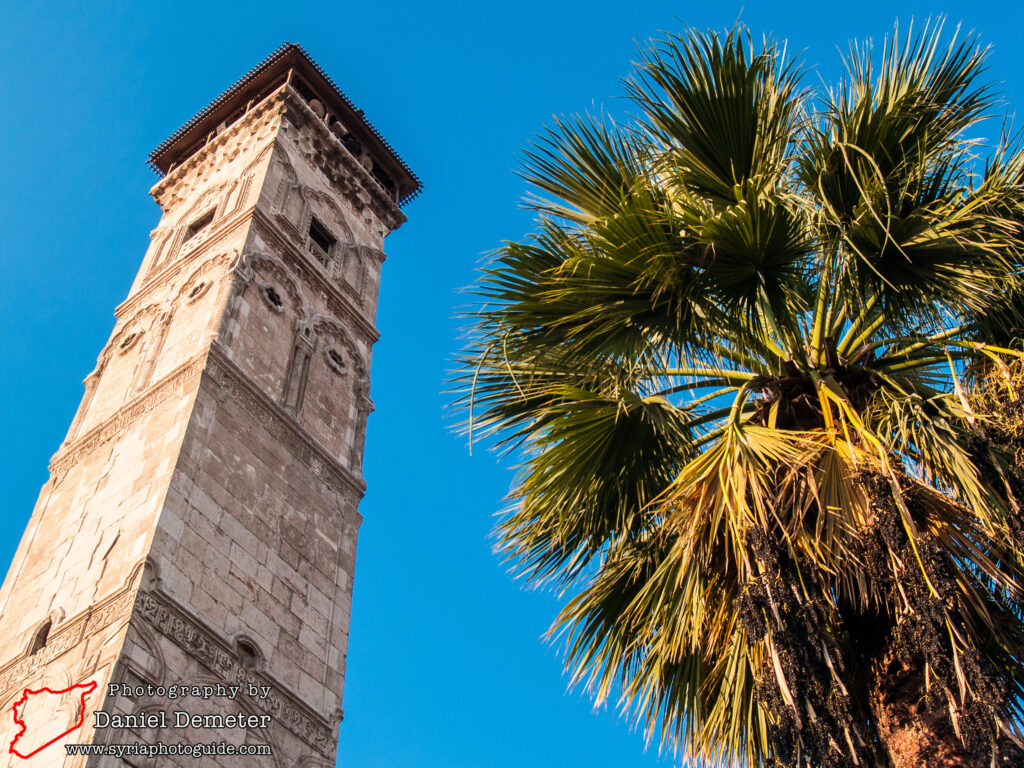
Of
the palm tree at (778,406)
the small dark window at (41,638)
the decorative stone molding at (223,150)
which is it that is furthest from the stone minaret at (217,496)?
the palm tree at (778,406)

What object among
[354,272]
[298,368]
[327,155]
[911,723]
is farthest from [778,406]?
[327,155]

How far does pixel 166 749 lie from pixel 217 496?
3725mm

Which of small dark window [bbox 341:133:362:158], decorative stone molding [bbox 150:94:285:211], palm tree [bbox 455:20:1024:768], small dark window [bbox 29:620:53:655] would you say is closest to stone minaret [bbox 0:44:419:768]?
small dark window [bbox 29:620:53:655]

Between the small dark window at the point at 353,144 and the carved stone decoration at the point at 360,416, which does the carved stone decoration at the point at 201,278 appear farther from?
the small dark window at the point at 353,144

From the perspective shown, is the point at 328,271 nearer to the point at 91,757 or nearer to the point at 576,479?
the point at 91,757

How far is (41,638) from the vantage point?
12.5 meters

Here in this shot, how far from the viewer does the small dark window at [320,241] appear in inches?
812

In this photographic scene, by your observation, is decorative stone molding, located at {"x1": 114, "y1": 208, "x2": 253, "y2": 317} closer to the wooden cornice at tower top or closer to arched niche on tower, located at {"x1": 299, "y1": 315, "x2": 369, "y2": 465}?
arched niche on tower, located at {"x1": 299, "y1": 315, "x2": 369, "y2": 465}

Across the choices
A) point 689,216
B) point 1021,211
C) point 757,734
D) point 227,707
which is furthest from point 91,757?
point 1021,211

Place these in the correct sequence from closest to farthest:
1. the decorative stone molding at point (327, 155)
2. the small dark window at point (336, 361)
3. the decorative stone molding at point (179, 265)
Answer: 1. the small dark window at point (336, 361)
2. the decorative stone molding at point (179, 265)
3. the decorative stone molding at point (327, 155)

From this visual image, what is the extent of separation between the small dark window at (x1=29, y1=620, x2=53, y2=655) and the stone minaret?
0.02 metres

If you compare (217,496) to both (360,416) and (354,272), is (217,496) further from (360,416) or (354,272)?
(354,272)

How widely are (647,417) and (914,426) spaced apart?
167cm

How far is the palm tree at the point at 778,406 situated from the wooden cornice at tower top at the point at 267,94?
1873 centimetres
